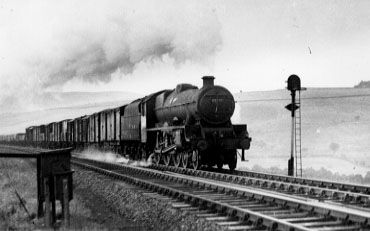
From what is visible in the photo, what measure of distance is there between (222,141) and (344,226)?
1052 cm

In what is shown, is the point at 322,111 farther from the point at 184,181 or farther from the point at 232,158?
the point at 184,181

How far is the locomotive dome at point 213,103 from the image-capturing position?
17.9 meters

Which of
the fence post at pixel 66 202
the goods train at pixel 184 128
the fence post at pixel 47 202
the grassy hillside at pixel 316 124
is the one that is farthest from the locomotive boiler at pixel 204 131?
the fence post at pixel 47 202

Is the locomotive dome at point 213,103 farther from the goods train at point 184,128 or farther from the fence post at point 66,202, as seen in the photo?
the fence post at point 66,202

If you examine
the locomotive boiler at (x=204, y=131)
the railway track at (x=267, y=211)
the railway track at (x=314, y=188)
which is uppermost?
the locomotive boiler at (x=204, y=131)

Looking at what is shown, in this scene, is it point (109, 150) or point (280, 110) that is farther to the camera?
point (280, 110)

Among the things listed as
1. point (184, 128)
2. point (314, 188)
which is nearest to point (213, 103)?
point (184, 128)

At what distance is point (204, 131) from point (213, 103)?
120 centimetres

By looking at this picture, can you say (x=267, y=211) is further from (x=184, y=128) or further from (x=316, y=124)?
(x=316, y=124)

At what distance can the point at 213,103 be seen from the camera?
59.3ft

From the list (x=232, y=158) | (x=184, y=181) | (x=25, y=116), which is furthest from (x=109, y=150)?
(x=25, y=116)

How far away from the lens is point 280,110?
7788 cm

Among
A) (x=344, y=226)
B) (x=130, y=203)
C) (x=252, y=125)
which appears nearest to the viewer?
(x=344, y=226)

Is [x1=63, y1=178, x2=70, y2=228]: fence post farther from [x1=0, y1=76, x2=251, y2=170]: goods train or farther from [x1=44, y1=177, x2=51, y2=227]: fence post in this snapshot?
[x1=0, y1=76, x2=251, y2=170]: goods train
